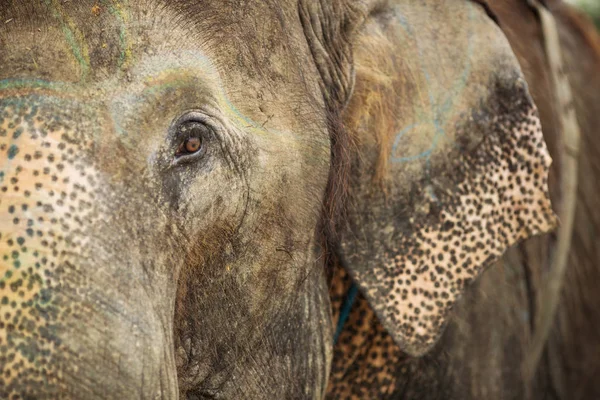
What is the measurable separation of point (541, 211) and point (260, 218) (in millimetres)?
708

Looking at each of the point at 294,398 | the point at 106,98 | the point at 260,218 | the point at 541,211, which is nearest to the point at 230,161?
the point at 260,218

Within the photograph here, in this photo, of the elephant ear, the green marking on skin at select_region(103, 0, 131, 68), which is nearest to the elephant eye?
the green marking on skin at select_region(103, 0, 131, 68)

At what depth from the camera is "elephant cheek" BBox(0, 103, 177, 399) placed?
1.25m

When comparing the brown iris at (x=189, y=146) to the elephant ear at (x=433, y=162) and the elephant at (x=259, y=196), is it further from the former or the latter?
the elephant ear at (x=433, y=162)

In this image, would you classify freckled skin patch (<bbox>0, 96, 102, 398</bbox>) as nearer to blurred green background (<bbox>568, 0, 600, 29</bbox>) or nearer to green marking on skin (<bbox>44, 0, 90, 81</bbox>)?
green marking on skin (<bbox>44, 0, 90, 81</bbox>)

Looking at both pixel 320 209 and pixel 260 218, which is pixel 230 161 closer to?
pixel 260 218

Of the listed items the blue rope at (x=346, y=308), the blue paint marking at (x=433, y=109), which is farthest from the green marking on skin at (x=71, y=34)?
the blue rope at (x=346, y=308)

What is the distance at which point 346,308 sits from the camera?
81.4 inches

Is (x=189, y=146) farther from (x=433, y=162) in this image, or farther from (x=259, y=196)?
(x=433, y=162)

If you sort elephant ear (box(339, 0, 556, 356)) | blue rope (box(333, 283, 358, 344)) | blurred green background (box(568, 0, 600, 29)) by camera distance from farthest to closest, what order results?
blurred green background (box(568, 0, 600, 29))
blue rope (box(333, 283, 358, 344))
elephant ear (box(339, 0, 556, 356))

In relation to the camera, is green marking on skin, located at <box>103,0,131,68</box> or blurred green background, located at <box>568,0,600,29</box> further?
blurred green background, located at <box>568,0,600,29</box>

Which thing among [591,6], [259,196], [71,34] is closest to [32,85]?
[71,34]

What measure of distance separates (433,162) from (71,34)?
0.84 meters

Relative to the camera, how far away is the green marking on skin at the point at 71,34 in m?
1.45
